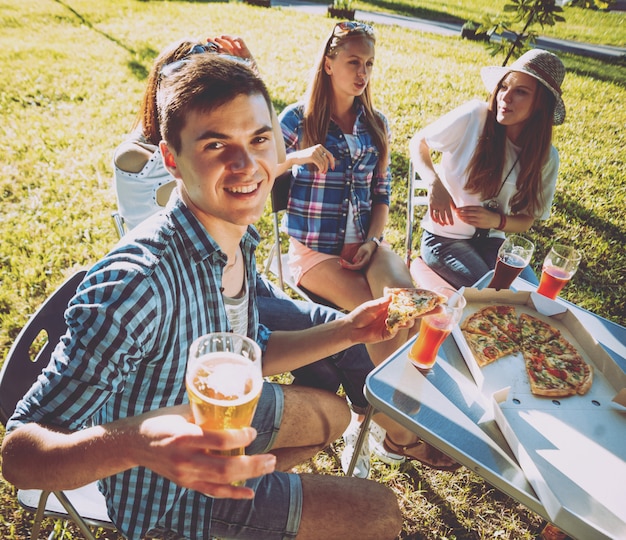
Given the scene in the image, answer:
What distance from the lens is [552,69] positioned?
296 cm

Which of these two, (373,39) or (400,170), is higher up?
(373,39)

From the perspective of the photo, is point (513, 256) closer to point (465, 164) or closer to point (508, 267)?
point (508, 267)

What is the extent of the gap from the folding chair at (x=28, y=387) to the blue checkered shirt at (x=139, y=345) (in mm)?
126

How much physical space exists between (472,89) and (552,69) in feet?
23.1

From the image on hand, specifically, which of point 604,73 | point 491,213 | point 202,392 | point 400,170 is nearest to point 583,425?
point 202,392

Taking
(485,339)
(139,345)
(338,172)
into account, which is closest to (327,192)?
(338,172)

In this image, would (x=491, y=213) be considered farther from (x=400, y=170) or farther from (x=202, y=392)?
(x=400, y=170)

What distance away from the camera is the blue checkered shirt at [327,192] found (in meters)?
3.12

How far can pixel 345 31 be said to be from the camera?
3066 mm

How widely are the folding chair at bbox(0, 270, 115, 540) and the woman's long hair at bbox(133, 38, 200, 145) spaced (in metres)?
1.19

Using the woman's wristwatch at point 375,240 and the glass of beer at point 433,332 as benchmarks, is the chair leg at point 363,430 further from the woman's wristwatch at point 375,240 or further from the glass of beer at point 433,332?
the woman's wristwatch at point 375,240

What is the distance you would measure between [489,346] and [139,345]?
1430mm

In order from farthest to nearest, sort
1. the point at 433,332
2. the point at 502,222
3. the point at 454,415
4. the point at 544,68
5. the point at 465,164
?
the point at 465,164 < the point at 502,222 < the point at 544,68 < the point at 433,332 < the point at 454,415

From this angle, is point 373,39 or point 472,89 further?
point 472,89
